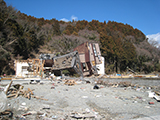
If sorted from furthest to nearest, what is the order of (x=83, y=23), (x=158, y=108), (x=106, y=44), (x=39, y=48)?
(x=83, y=23)
(x=39, y=48)
(x=106, y=44)
(x=158, y=108)

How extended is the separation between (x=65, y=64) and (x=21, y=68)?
4640 mm

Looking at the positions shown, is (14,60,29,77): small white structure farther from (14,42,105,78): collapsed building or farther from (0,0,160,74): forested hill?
(0,0,160,74): forested hill

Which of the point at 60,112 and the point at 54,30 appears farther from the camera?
the point at 54,30

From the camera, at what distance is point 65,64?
17078 millimetres

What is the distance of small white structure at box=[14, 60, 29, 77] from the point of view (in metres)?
14.3

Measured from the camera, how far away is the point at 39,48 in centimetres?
3278

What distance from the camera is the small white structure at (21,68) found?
14.3 m

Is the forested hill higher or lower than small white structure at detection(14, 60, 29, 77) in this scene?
higher

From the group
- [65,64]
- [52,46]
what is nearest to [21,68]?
[65,64]

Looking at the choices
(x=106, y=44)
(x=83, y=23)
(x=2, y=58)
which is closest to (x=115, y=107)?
(x=2, y=58)

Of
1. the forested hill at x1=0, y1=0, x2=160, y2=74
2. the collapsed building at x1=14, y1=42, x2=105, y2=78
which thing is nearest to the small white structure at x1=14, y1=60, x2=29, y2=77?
the collapsed building at x1=14, y1=42, x2=105, y2=78

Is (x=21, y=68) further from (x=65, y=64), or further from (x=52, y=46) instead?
(x=52, y=46)

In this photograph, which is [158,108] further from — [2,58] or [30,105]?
[2,58]

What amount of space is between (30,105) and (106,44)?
81.2 feet
